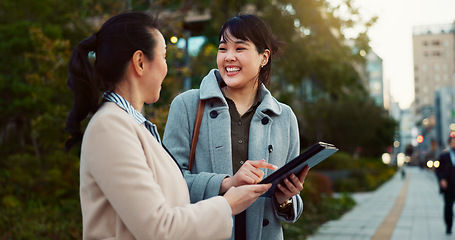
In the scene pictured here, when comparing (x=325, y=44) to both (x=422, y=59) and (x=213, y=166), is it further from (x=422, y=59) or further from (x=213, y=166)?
(x=422, y=59)

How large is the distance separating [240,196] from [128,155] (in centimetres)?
48

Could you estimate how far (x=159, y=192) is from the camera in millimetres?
1521

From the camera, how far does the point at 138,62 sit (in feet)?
5.55

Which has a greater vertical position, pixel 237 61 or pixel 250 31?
pixel 250 31

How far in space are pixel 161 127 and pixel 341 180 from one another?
741 inches

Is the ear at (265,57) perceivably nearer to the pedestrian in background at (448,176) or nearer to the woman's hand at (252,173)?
the woman's hand at (252,173)

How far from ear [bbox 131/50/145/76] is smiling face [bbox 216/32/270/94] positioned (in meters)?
0.85

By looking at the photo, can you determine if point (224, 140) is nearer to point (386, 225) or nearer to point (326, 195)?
point (386, 225)

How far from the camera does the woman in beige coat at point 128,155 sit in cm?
146

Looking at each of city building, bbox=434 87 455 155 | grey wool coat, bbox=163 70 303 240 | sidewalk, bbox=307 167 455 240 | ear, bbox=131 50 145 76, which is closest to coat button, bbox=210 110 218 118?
grey wool coat, bbox=163 70 303 240

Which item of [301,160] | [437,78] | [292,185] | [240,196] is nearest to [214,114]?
[292,185]

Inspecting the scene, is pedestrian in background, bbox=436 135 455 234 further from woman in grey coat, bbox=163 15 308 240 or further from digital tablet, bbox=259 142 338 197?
digital tablet, bbox=259 142 338 197

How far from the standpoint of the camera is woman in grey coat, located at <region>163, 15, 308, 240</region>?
Result: 8.07 ft

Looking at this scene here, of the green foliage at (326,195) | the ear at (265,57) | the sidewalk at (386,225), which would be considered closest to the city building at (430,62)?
the green foliage at (326,195)
